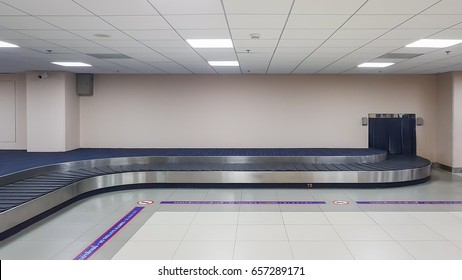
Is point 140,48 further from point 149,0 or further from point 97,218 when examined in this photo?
point 97,218

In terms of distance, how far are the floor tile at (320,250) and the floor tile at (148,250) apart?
1653mm

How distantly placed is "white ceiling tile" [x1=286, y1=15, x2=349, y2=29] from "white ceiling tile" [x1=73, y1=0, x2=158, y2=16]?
2.01m

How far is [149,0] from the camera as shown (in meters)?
4.05

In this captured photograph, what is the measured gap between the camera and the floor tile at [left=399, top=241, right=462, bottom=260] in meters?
4.17

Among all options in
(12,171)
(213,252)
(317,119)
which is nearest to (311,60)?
(317,119)

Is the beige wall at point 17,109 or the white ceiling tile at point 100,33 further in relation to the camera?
the beige wall at point 17,109

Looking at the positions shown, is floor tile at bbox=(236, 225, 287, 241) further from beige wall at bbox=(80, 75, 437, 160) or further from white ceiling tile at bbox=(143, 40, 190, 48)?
beige wall at bbox=(80, 75, 437, 160)

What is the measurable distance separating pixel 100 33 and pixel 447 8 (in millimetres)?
5243


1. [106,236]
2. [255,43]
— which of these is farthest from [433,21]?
[106,236]

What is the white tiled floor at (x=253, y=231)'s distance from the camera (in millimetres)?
4332

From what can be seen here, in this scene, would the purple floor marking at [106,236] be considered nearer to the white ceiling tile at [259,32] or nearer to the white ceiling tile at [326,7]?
the white ceiling tile at [259,32]

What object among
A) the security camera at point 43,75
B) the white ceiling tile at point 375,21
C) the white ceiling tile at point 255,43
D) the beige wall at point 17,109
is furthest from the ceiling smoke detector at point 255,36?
the beige wall at point 17,109

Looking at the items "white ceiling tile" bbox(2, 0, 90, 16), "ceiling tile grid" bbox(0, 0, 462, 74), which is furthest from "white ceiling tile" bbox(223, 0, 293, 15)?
"white ceiling tile" bbox(2, 0, 90, 16)

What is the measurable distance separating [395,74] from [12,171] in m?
11.3
